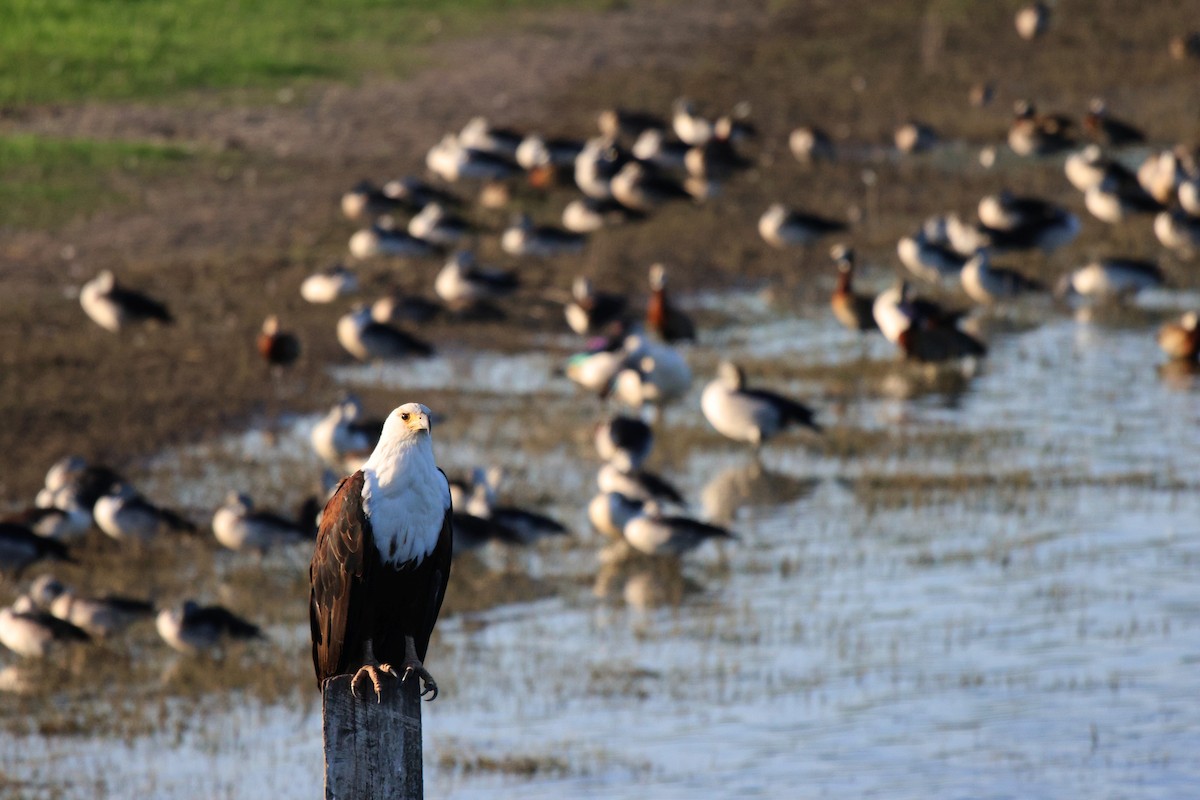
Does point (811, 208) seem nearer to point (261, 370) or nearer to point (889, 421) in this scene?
point (889, 421)

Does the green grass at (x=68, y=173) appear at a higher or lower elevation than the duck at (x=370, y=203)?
higher

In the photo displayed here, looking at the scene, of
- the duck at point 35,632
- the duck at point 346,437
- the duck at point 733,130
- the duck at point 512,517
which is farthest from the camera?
the duck at point 733,130

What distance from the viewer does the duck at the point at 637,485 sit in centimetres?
1549

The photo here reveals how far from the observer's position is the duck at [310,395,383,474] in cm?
1606

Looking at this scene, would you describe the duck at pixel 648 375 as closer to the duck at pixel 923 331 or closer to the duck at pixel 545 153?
the duck at pixel 923 331

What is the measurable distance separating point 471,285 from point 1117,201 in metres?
9.92

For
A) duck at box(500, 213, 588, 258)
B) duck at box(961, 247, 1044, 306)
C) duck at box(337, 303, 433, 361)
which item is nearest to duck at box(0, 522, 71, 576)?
duck at box(337, 303, 433, 361)

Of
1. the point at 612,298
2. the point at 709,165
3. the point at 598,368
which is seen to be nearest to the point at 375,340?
the point at 598,368

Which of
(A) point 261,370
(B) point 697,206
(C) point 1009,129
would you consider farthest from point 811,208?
(A) point 261,370

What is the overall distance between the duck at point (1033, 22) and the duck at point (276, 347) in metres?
23.5

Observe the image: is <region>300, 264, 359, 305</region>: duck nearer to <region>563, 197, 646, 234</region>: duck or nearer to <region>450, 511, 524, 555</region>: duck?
<region>563, 197, 646, 234</region>: duck

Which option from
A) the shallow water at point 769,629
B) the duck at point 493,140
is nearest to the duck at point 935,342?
the shallow water at point 769,629

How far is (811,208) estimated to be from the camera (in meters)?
27.6

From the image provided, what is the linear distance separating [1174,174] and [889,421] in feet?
35.7
